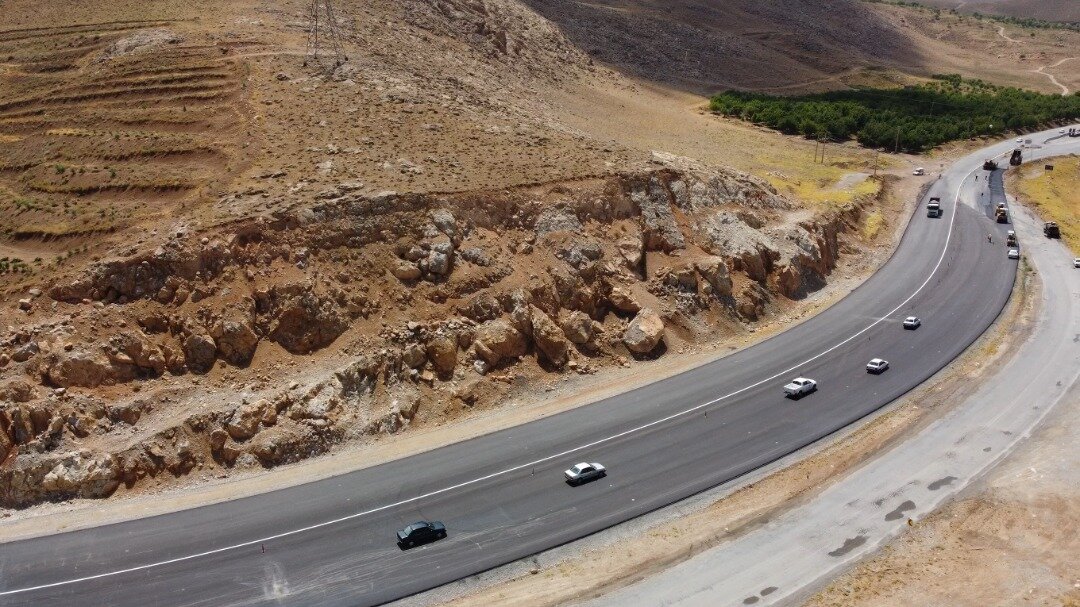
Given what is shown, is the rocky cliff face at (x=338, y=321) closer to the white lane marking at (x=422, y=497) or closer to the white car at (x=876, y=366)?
the white lane marking at (x=422, y=497)

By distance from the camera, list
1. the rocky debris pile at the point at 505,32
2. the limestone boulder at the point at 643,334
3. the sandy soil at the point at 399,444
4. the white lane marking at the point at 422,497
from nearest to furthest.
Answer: the white lane marking at the point at 422,497
the sandy soil at the point at 399,444
the limestone boulder at the point at 643,334
the rocky debris pile at the point at 505,32

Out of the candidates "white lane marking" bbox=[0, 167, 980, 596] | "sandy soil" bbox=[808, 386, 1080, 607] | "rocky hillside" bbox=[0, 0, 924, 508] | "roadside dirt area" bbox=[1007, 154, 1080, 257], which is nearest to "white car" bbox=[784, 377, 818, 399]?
"white lane marking" bbox=[0, 167, 980, 596]

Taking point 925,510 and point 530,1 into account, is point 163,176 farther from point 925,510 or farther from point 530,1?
point 530,1

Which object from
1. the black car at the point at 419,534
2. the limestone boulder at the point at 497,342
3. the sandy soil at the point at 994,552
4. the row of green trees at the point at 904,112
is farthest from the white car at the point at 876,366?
the row of green trees at the point at 904,112

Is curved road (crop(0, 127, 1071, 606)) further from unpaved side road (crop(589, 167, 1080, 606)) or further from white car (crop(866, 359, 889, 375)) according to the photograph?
unpaved side road (crop(589, 167, 1080, 606))

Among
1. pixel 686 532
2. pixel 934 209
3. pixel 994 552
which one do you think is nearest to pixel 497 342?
pixel 686 532

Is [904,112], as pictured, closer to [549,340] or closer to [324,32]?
[324,32]
